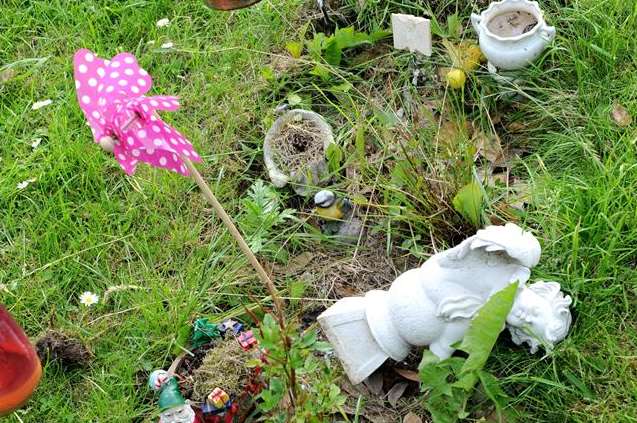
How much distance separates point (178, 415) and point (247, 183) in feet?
2.55

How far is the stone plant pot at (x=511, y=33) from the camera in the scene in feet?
8.00

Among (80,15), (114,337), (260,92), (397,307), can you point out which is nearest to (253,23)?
(260,92)

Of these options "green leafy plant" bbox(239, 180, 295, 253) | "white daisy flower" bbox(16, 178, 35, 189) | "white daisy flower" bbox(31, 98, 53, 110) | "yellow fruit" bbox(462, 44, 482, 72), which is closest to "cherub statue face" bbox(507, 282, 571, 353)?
"green leafy plant" bbox(239, 180, 295, 253)

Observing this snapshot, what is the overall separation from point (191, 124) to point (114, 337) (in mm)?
731

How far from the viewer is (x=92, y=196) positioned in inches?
104

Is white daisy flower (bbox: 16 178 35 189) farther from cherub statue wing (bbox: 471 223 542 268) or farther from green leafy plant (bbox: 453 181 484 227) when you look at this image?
cherub statue wing (bbox: 471 223 542 268)

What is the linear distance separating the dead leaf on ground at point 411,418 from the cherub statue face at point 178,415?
0.46m

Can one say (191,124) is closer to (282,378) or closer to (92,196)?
(92,196)

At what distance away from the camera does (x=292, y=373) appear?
1.70 m

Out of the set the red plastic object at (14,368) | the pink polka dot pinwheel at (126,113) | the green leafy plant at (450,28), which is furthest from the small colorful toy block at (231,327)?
the green leafy plant at (450,28)

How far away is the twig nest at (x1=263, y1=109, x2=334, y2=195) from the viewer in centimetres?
245

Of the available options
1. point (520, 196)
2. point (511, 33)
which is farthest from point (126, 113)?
point (511, 33)

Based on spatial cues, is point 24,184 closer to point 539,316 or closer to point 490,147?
point 490,147

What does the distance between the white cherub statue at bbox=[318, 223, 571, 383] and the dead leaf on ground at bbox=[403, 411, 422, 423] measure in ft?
0.41
